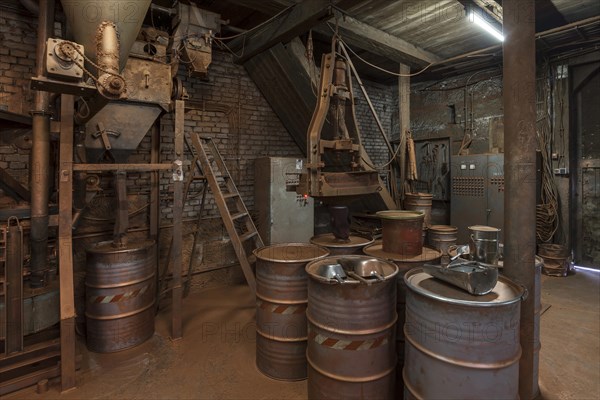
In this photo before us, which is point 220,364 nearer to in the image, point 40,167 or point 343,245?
point 343,245

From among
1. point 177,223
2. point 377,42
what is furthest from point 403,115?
point 177,223

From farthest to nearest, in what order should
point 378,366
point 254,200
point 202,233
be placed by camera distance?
point 254,200 < point 202,233 < point 378,366

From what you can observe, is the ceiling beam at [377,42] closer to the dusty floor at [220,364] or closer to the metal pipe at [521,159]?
the metal pipe at [521,159]

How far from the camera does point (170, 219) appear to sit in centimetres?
414

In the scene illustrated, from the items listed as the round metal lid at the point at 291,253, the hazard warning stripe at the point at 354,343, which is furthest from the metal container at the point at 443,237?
the hazard warning stripe at the point at 354,343

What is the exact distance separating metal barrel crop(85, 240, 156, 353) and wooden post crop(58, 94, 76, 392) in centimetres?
35

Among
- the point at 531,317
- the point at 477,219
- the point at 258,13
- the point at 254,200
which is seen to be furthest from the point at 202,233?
the point at 477,219

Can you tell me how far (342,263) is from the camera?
89.4 inches

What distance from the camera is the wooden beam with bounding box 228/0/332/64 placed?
331 centimetres

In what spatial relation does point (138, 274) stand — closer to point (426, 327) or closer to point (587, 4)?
point (426, 327)

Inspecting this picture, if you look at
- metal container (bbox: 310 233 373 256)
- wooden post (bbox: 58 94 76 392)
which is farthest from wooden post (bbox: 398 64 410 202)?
wooden post (bbox: 58 94 76 392)

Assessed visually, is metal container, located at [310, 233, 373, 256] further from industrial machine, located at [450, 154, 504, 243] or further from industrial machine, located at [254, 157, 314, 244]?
industrial machine, located at [450, 154, 504, 243]

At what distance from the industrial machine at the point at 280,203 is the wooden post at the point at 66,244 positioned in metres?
2.32

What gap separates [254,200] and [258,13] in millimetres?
2505
